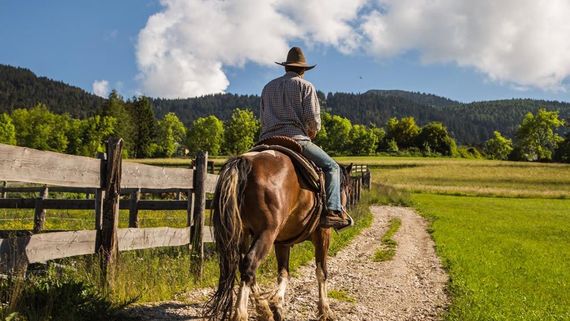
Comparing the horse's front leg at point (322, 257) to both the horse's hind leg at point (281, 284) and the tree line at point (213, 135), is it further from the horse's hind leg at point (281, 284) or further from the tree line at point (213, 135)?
the tree line at point (213, 135)

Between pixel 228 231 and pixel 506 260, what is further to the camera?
pixel 506 260

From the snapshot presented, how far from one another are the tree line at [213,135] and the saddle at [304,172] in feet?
239

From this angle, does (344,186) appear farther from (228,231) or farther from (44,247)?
(44,247)

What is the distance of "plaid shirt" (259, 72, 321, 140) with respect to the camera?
695 centimetres

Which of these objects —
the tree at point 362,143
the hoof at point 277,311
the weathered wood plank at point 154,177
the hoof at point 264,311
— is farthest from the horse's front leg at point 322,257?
the tree at point 362,143

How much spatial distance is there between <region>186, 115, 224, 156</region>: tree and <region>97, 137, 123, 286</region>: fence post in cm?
10668

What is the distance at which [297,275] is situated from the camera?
10211mm

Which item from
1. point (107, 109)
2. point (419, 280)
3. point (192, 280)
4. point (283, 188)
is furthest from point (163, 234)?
point (107, 109)

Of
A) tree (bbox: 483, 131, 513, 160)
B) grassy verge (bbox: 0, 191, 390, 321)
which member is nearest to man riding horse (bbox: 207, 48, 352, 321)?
grassy verge (bbox: 0, 191, 390, 321)

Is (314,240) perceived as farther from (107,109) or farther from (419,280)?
(107,109)

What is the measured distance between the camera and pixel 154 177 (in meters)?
7.80

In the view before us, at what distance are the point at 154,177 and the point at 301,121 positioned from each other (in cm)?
256

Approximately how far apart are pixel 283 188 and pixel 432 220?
23.2 meters

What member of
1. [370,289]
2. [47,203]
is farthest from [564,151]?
[47,203]
